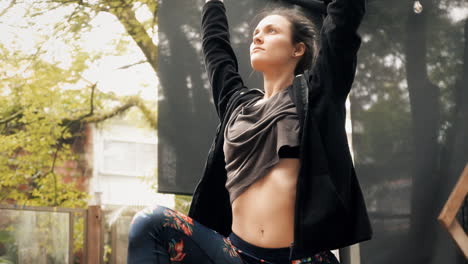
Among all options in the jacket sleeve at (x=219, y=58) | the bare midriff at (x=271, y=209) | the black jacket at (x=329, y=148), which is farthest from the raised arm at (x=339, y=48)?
the jacket sleeve at (x=219, y=58)

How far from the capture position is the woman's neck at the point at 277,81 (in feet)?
5.84

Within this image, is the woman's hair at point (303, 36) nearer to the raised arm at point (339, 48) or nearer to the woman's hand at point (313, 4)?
the raised arm at point (339, 48)

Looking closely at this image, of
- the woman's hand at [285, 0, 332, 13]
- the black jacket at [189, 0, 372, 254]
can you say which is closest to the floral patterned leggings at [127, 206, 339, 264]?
the black jacket at [189, 0, 372, 254]

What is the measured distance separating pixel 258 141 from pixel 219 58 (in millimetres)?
513

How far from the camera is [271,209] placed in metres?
1.53

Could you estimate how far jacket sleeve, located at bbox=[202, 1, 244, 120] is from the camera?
1.95 metres

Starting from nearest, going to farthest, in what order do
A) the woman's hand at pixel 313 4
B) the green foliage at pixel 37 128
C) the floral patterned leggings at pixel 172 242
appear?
the floral patterned leggings at pixel 172 242
the woman's hand at pixel 313 4
the green foliage at pixel 37 128

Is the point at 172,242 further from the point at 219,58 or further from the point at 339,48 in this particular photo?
the point at 219,58

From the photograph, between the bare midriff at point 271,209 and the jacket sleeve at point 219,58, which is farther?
the jacket sleeve at point 219,58

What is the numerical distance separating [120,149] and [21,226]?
4.16 metres

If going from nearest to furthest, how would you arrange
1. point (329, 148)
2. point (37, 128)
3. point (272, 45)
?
point (329, 148) < point (272, 45) < point (37, 128)

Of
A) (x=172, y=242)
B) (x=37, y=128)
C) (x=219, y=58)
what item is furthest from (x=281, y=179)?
(x=37, y=128)

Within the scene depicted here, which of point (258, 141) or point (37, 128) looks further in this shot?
point (37, 128)

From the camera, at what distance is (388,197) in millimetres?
2506
